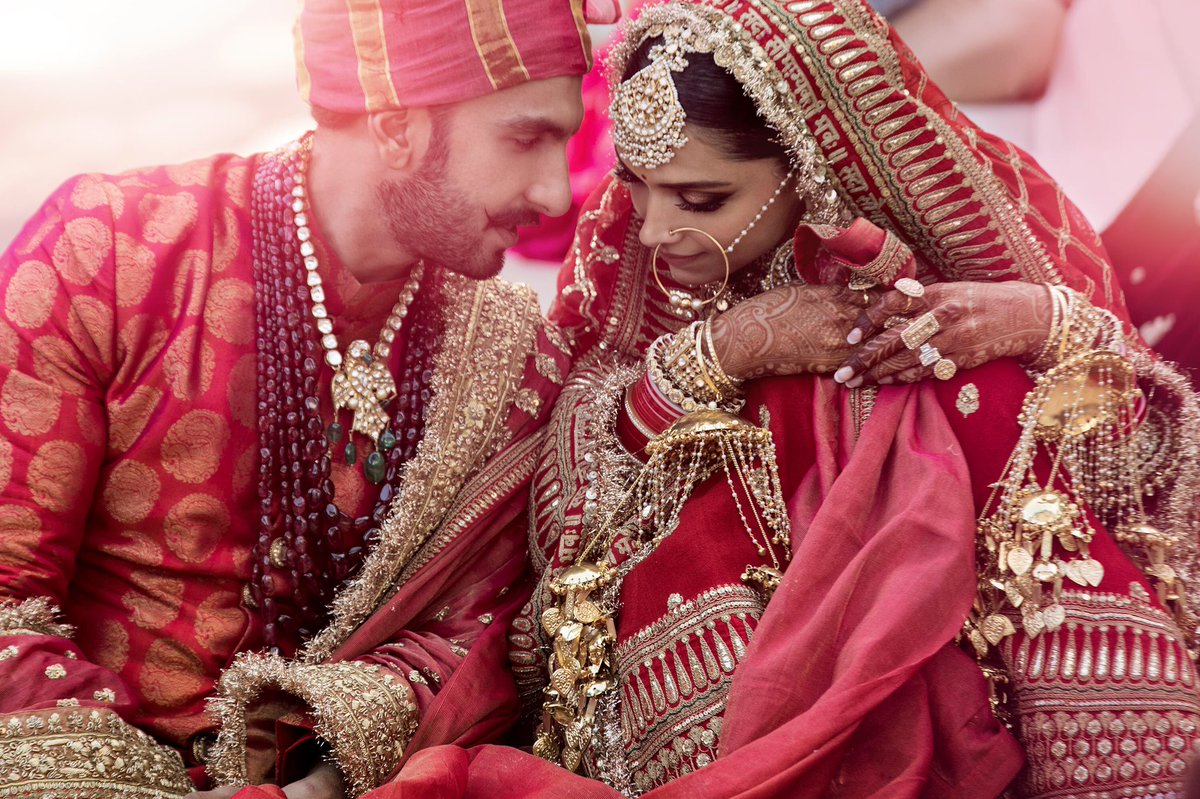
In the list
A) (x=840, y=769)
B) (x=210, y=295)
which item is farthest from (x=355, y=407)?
(x=840, y=769)

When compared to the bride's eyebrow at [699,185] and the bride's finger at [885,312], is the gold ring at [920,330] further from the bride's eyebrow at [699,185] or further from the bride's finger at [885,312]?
the bride's eyebrow at [699,185]

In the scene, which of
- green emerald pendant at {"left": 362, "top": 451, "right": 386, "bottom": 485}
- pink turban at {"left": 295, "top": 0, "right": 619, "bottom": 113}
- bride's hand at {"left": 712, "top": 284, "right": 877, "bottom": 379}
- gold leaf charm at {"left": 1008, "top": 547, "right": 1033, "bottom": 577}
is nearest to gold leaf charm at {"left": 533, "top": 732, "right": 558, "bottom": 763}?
green emerald pendant at {"left": 362, "top": 451, "right": 386, "bottom": 485}

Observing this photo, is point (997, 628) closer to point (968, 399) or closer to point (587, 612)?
point (968, 399)

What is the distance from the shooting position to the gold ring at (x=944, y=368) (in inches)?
66.2

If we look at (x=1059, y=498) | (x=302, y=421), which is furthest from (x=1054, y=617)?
(x=302, y=421)

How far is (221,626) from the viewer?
1.85 m

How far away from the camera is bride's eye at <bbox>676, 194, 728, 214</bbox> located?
188cm

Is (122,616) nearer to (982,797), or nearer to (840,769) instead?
(840,769)

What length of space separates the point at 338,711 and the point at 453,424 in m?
0.54

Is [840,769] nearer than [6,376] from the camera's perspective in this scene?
Yes

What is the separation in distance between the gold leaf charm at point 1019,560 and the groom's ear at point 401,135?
43.8 inches

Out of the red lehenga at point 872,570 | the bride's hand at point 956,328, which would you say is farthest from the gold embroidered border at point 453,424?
the bride's hand at point 956,328

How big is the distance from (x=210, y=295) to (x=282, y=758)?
2.43 feet

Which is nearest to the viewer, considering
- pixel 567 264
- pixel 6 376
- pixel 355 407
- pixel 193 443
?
pixel 6 376
